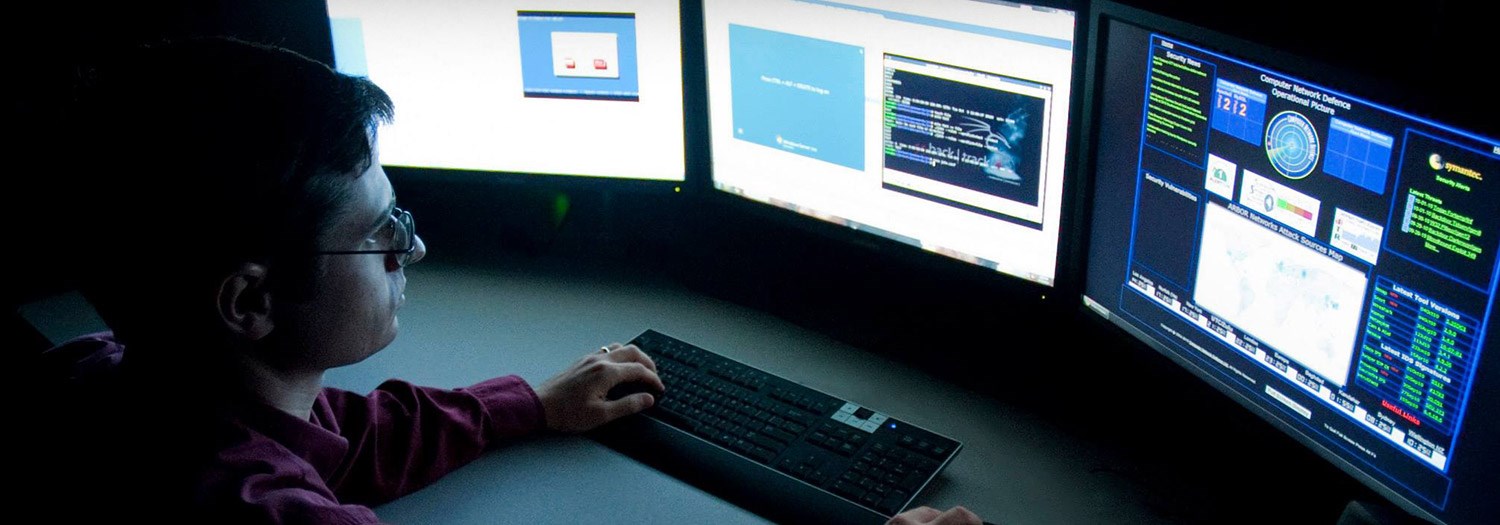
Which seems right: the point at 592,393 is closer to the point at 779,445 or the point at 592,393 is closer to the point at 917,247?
the point at 779,445

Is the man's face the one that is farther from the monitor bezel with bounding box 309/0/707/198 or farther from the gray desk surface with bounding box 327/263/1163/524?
the monitor bezel with bounding box 309/0/707/198

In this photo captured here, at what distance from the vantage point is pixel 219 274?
1040 mm

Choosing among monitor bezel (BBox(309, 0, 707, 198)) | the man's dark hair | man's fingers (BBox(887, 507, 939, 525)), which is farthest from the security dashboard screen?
man's fingers (BBox(887, 507, 939, 525))

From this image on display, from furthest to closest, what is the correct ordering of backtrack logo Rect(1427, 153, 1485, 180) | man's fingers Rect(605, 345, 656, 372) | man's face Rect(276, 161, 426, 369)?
man's fingers Rect(605, 345, 656, 372)
man's face Rect(276, 161, 426, 369)
backtrack logo Rect(1427, 153, 1485, 180)

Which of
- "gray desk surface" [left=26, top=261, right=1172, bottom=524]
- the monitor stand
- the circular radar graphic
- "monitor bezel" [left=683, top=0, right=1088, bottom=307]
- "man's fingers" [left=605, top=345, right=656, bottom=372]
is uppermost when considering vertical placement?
the circular radar graphic

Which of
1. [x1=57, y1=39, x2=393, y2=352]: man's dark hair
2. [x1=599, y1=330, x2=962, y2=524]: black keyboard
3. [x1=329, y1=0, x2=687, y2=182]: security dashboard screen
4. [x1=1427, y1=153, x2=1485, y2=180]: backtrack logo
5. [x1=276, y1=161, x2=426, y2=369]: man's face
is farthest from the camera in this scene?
[x1=329, y1=0, x2=687, y2=182]: security dashboard screen

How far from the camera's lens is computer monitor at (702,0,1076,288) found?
4.42 feet

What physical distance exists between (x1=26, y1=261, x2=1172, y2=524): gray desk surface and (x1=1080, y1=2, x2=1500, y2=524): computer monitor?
180 mm

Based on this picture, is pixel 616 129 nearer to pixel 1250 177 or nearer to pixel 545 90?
pixel 545 90

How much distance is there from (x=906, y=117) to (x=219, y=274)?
2.50ft

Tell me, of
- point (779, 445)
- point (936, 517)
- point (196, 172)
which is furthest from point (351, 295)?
point (936, 517)

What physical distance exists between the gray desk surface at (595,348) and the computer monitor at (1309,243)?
0.59 feet

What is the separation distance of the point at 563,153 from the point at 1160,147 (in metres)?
0.85

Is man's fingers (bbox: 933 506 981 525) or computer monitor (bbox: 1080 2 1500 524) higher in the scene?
computer monitor (bbox: 1080 2 1500 524)
